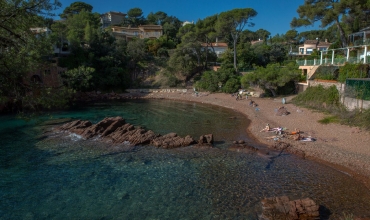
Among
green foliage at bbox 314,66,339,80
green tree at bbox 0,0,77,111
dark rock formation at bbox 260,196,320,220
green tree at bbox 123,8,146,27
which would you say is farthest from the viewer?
green tree at bbox 123,8,146,27

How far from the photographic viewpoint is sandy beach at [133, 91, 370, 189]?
45.9 ft

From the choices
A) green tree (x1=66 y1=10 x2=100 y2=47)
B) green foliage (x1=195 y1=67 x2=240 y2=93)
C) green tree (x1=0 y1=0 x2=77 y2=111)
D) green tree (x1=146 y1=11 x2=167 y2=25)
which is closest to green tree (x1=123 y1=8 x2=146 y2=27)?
green tree (x1=146 y1=11 x2=167 y2=25)

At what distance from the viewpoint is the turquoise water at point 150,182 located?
10.1 metres

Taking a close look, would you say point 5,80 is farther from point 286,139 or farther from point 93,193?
point 286,139

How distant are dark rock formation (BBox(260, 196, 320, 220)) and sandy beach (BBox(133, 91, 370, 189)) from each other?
4.39 m

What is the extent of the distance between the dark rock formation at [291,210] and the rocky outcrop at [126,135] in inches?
321

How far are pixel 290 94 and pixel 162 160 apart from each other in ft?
85.2

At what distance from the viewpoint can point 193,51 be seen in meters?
50.2

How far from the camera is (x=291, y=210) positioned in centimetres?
951

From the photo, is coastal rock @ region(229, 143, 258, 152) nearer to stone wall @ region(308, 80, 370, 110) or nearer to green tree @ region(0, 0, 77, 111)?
stone wall @ region(308, 80, 370, 110)

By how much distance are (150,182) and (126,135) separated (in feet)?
24.3

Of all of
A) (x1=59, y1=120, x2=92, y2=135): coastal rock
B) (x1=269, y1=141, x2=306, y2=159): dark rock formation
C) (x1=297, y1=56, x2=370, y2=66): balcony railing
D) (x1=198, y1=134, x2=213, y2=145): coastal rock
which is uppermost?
(x1=297, y1=56, x2=370, y2=66): balcony railing

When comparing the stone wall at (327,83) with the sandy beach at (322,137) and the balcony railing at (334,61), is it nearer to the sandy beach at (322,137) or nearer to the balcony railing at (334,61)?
the sandy beach at (322,137)

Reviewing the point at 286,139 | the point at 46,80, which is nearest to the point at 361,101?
the point at 286,139
